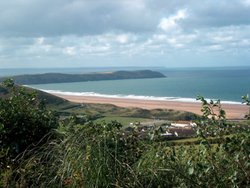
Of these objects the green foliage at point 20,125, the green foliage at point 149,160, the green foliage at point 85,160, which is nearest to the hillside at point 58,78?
the green foliage at point 20,125

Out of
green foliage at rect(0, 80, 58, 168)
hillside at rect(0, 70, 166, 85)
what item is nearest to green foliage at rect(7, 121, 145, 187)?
green foliage at rect(0, 80, 58, 168)

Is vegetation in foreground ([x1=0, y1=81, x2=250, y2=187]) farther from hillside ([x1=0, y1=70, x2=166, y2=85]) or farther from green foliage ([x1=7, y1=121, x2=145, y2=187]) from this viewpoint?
hillside ([x1=0, y1=70, x2=166, y2=85])

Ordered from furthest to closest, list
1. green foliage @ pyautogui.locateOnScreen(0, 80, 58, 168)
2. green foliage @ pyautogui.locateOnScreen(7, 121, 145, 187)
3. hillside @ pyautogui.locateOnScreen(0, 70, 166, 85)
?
hillside @ pyautogui.locateOnScreen(0, 70, 166, 85), green foliage @ pyautogui.locateOnScreen(0, 80, 58, 168), green foliage @ pyautogui.locateOnScreen(7, 121, 145, 187)

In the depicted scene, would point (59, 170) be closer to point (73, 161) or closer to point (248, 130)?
point (73, 161)

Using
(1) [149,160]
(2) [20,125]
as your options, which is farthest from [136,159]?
(2) [20,125]

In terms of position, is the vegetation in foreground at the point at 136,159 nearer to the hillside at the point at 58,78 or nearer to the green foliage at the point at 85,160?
the green foliage at the point at 85,160

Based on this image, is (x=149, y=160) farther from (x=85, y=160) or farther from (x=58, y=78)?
(x=58, y=78)
